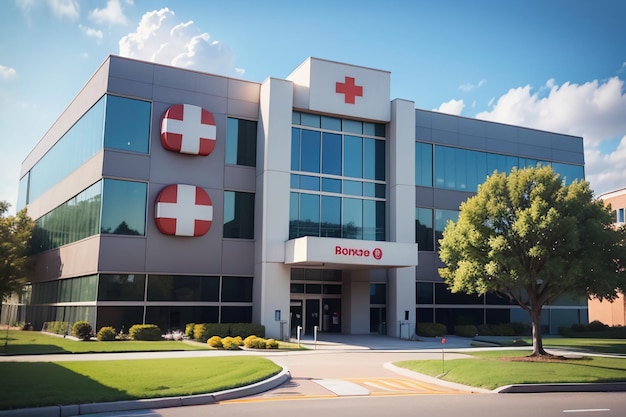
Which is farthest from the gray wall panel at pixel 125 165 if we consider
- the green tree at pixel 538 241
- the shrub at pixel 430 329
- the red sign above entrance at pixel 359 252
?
the shrub at pixel 430 329

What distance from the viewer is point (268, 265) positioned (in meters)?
33.4

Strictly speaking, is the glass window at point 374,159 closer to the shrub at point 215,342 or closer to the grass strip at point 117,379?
the shrub at point 215,342

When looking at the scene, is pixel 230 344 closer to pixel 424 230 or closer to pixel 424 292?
pixel 424 292

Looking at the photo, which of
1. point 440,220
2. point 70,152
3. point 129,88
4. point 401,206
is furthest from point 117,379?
point 440,220

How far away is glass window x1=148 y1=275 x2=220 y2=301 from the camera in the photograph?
32.3 meters

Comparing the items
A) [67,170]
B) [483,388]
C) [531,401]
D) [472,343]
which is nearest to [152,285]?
[67,170]

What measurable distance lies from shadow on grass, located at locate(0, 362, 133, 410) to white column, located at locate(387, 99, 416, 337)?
23301mm

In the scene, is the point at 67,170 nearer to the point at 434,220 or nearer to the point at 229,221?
the point at 229,221

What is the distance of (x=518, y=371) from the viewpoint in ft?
62.5

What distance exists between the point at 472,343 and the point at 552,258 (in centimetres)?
1114

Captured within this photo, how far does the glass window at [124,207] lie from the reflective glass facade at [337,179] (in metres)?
8.32

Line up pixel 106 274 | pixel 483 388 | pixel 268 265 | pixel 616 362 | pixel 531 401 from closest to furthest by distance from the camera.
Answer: pixel 531 401 < pixel 483 388 < pixel 616 362 < pixel 106 274 < pixel 268 265

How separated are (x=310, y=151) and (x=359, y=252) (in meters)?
7.21

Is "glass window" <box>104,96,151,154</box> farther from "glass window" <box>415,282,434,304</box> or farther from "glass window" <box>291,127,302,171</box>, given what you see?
"glass window" <box>415,282,434,304</box>
